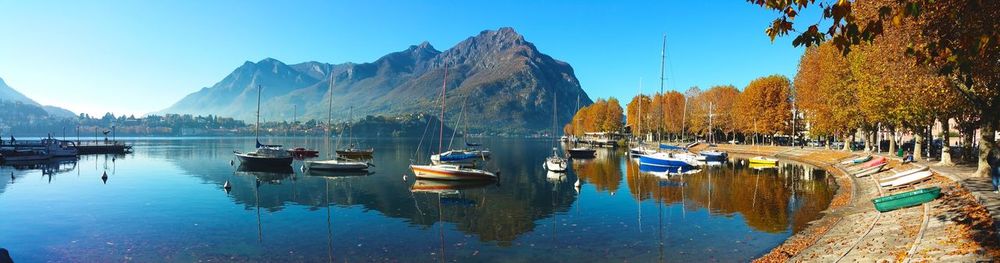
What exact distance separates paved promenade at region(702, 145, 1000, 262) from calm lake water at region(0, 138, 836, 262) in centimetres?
187

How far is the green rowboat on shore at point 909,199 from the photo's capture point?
2394 centimetres

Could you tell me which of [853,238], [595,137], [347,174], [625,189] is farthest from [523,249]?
[595,137]

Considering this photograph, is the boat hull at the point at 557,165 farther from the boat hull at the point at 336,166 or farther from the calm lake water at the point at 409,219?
the boat hull at the point at 336,166

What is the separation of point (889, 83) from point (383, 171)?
5457cm

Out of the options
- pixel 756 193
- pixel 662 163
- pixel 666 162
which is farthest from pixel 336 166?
pixel 756 193

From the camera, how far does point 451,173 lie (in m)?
49.6

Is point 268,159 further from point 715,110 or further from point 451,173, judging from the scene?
point 715,110

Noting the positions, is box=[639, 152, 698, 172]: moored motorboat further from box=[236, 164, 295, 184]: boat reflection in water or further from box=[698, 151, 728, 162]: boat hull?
box=[236, 164, 295, 184]: boat reflection in water

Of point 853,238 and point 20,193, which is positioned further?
point 20,193

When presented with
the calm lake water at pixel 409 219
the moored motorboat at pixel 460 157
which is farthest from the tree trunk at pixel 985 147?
the moored motorboat at pixel 460 157

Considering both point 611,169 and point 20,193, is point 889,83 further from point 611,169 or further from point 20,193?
point 20,193

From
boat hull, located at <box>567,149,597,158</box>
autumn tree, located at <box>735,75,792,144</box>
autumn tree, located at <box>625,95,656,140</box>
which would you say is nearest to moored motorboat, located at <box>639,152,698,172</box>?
boat hull, located at <box>567,149,597,158</box>

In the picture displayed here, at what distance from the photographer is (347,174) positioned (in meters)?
63.3

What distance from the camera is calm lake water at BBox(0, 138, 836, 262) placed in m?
22.9
